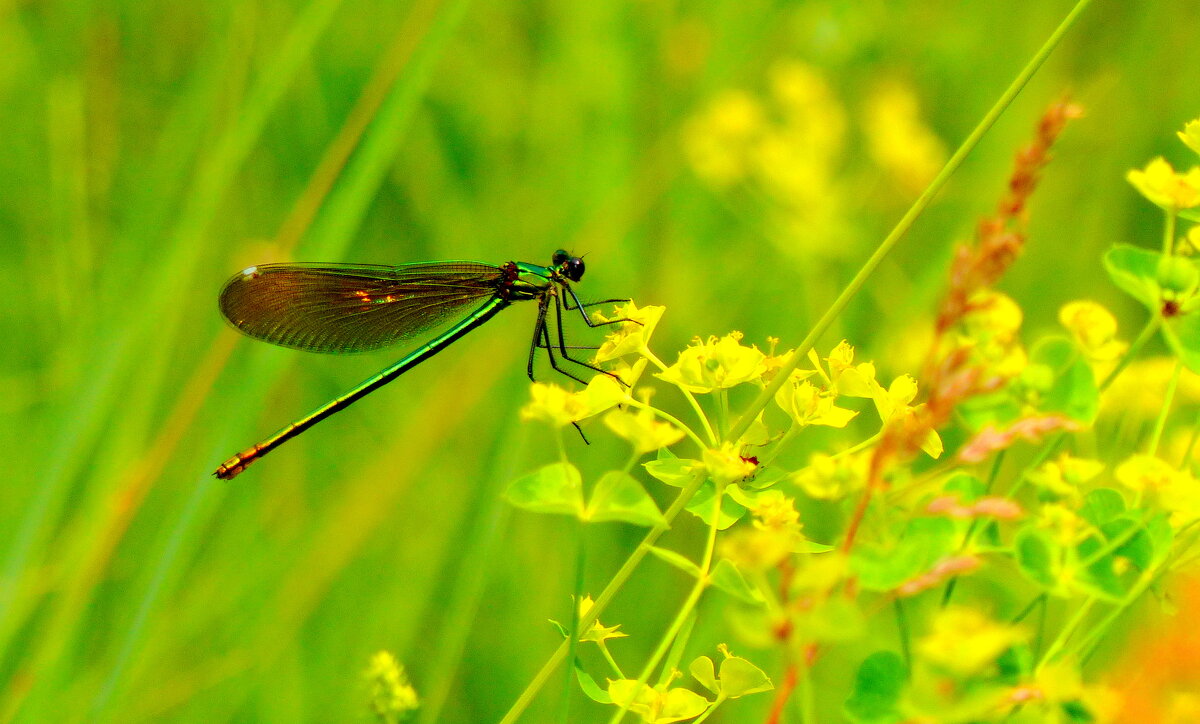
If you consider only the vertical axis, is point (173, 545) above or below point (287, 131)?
below

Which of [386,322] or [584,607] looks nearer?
[584,607]

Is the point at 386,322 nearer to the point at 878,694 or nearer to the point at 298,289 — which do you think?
the point at 298,289

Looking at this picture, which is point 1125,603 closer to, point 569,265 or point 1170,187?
point 1170,187

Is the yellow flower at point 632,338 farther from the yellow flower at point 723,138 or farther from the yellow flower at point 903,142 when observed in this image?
the yellow flower at point 903,142

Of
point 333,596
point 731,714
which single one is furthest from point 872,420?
point 333,596

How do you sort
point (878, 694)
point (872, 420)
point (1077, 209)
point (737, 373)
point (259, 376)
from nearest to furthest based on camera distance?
1. point (878, 694)
2. point (737, 373)
3. point (259, 376)
4. point (872, 420)
5. point (1077, 209)

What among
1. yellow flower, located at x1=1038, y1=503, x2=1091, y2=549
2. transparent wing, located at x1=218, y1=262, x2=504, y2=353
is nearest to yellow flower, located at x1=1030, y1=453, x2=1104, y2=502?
yellow flower, located at x1=1038, y1=503, x2=1091, y2=549

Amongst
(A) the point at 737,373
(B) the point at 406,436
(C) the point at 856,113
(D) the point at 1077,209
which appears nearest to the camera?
(A) the point at 737,373
